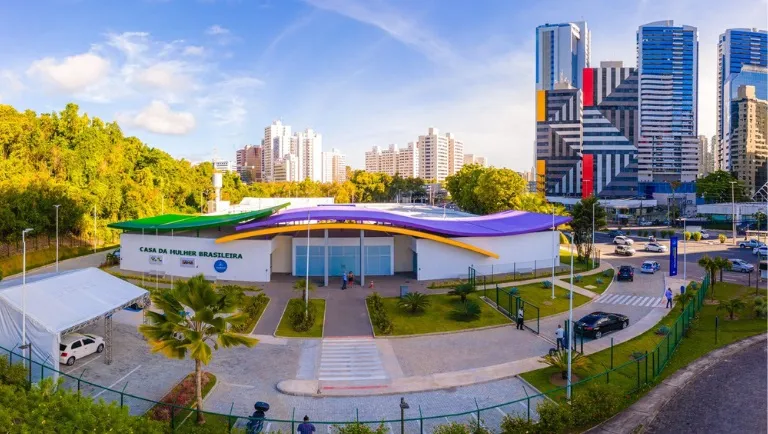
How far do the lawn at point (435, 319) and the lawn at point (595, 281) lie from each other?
1308 centimetres

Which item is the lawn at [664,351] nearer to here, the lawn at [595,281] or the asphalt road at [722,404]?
the asphalt road at [722,404]

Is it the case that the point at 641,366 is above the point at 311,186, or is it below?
below

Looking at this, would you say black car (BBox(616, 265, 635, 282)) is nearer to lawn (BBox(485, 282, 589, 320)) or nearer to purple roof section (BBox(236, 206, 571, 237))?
purple roof section (BBox(236, 206, 571, 237))

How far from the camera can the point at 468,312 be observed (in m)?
33.1

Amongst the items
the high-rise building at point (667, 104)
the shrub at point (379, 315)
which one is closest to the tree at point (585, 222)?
the shrub at point (379, 315)

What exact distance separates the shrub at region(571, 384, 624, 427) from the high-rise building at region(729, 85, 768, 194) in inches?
7561

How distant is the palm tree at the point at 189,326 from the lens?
1730 cm

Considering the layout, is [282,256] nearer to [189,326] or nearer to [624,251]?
[189,326]

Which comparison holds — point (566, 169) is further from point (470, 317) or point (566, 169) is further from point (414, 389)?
point (414, 389)

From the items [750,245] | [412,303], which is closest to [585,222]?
[750,245]

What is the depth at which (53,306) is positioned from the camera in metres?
24.6

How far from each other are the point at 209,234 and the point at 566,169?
470 ft

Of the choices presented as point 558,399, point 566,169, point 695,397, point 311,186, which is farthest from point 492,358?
point 566,169

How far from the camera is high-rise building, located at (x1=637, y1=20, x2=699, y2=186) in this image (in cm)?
16862
